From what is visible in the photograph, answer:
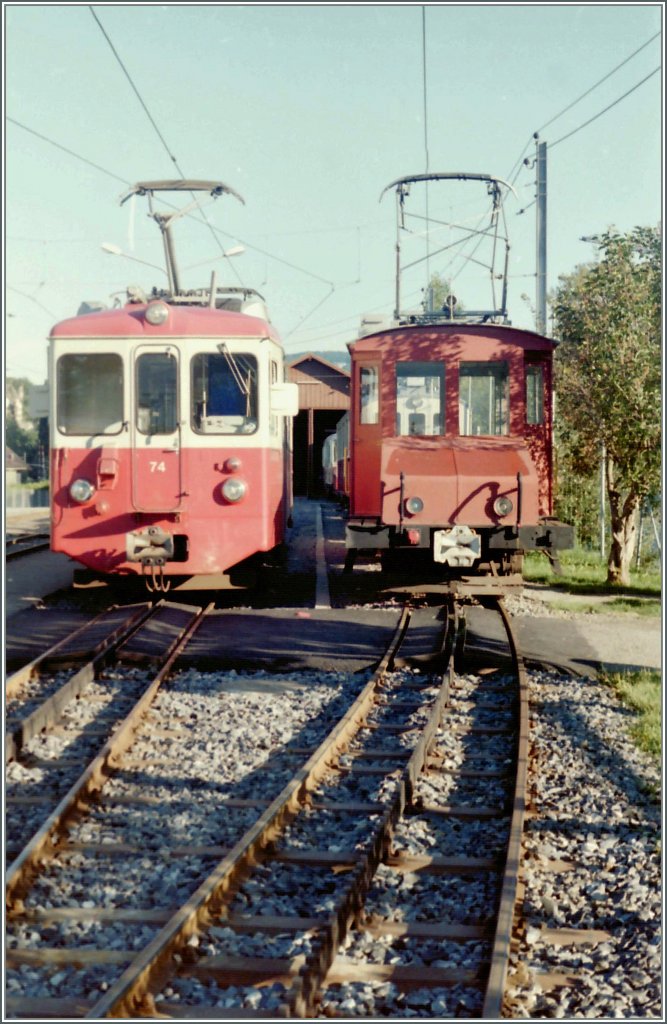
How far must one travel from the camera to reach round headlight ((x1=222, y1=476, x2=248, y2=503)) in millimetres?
9969

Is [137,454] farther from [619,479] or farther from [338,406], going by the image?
[338,406]

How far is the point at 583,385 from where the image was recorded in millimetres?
11062

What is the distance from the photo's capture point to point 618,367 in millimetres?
10305

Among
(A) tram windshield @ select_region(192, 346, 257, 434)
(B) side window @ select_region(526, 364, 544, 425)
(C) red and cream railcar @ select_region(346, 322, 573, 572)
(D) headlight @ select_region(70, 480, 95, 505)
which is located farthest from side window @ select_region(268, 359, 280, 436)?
(B) side window @ select_region(526, 364, 544, 425)

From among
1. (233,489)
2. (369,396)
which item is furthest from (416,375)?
(233,489)

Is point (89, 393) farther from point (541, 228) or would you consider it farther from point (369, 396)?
point (541, 228)

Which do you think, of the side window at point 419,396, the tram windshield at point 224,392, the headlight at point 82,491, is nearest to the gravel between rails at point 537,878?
the headlight at point 82,491

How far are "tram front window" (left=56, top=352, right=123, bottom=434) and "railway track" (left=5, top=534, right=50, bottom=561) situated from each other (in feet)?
20.4

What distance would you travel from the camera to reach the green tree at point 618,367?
398 inches

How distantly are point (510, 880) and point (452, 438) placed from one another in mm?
7626

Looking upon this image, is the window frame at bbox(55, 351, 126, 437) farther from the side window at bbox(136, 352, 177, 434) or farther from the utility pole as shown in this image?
the utility pole

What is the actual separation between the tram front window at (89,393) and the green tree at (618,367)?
473cm

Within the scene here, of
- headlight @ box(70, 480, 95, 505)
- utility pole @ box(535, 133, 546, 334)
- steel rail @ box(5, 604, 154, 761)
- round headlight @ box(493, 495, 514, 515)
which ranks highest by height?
utility pole @ box(535, 133, 546, 334)

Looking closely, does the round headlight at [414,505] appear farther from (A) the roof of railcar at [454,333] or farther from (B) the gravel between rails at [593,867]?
(B) the gravel between rails at [593,867]
